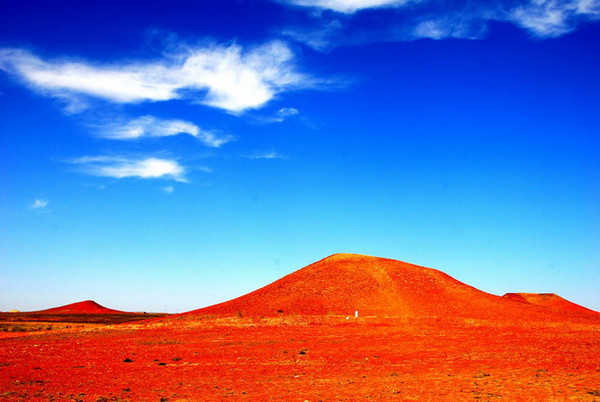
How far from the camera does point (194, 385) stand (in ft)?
58.1

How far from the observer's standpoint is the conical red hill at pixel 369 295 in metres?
55.0

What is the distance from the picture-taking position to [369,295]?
60.0m

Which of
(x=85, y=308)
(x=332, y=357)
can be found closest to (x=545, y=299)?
(x=332, y=357)

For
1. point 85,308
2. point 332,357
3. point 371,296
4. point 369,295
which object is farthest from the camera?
point 85,308

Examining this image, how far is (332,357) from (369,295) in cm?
3498

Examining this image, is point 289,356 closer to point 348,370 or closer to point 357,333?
point 348,370

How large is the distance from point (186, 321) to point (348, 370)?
125ft

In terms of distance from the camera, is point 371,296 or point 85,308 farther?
point 85,308

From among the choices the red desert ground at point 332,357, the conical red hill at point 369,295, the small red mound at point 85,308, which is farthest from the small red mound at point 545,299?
the small red mound at point 85,308

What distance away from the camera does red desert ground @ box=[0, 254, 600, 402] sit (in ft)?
53.6

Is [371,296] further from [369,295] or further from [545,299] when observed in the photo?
[545,299]

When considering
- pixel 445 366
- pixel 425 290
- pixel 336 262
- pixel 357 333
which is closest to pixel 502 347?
pixel 445 366

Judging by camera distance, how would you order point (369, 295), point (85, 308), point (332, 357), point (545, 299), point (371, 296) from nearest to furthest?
point (332, 357) < point (371, 296) < point (369, 295) < point (545, 299) < point (85, 308)

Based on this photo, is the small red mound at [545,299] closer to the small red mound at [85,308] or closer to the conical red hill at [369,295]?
the conical red hill at [369,295]
